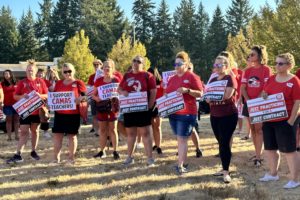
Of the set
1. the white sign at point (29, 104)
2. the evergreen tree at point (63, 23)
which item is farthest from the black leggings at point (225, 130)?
the evergreen tree at point (63, 23)

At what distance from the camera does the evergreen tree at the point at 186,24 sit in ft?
233

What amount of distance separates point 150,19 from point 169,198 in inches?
2641

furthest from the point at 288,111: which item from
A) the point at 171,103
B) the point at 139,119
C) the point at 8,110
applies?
the point at 8,110

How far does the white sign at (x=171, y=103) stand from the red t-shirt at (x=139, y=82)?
0.63 metres

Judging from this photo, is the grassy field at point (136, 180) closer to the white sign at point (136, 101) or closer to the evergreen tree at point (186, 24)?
the white sign at point (136, 101)

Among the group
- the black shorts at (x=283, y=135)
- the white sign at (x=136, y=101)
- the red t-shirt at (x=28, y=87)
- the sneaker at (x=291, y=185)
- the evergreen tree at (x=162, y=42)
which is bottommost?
the sneaker at (x=291, y=185)

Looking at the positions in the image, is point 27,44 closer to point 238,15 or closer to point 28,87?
point 238,15

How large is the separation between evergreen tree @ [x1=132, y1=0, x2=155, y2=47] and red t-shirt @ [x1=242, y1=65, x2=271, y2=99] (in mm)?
62186

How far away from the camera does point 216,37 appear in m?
71.4

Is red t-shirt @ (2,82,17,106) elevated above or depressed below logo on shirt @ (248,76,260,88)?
above

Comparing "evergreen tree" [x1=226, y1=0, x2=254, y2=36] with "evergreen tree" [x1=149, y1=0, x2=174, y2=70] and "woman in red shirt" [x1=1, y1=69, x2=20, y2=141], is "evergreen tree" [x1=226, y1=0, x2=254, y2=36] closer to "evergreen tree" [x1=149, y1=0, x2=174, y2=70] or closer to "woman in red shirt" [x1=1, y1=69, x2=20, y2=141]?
"evergreen tree" [x1=149, y1=0, x2=174, y2=70]

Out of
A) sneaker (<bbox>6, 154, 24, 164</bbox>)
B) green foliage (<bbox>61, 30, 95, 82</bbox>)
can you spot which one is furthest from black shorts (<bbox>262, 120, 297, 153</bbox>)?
green foliage (<bbox>61, 30, 95, 82</bbox>)

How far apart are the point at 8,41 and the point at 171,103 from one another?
7026 cm

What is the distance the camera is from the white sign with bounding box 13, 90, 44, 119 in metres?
9.16
